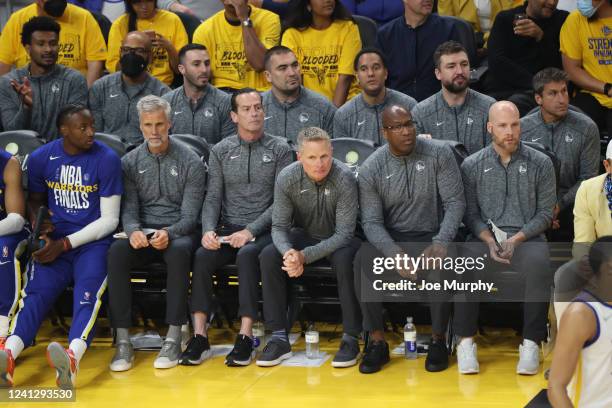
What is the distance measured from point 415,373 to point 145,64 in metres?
3.52

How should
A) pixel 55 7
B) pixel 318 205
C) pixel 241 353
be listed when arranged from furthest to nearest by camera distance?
pixel 55 7 < pixel 318 205 < pixel 241 353

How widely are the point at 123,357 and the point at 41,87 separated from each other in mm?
2822

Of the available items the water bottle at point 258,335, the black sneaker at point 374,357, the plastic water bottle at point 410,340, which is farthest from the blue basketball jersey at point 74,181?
the plastic water bottle at point 410,340

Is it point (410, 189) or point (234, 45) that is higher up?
point (234, 45)

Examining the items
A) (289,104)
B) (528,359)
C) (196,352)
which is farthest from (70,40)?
(528,359)

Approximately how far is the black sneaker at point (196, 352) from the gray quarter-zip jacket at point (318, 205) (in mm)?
742

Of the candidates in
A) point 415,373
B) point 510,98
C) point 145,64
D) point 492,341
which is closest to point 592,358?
point 415,373

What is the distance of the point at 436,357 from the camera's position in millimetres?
6113

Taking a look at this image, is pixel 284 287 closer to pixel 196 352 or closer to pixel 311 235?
pixel 311 235

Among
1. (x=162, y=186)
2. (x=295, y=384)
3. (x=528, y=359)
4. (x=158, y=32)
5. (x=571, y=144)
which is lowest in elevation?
(x=295, y=384)

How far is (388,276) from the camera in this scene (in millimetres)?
6293

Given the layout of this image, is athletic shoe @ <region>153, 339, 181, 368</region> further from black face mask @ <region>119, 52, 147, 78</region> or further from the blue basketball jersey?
black face mask @ <region>119, 52, 147, 78</region>

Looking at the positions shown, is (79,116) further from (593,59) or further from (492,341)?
(593,59)

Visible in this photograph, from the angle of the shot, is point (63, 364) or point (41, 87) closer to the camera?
point (63, 364)
